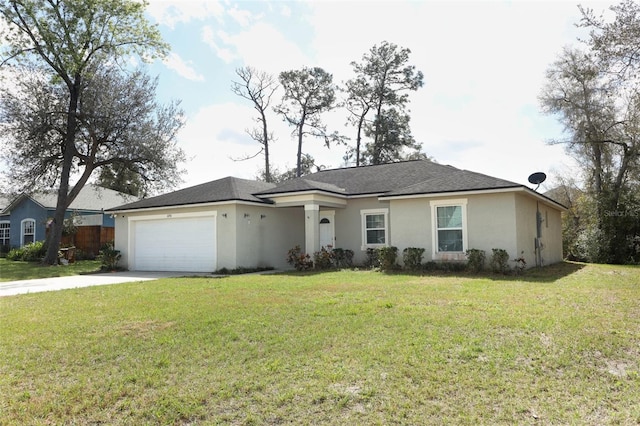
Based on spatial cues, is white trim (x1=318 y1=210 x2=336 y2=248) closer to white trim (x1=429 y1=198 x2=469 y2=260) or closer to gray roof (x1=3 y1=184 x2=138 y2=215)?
white trim (x1=429 y1=198 x2=469 y2=260)

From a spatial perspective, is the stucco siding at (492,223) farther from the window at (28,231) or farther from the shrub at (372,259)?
the window at (28,231)

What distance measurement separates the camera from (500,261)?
1349 cm

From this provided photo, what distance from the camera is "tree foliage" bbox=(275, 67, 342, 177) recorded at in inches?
1490

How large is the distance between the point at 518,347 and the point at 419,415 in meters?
2.21

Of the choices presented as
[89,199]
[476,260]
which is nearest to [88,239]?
[89,199]

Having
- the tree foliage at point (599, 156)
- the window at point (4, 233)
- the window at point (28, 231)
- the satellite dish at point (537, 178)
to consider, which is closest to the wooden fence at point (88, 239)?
the window at point (28, 231)

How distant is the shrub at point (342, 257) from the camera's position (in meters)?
17.2

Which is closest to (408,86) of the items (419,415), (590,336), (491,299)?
(491,299)

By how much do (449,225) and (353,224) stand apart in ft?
14.4

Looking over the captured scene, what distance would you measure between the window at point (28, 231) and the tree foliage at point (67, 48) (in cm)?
679

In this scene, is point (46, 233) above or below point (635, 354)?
above

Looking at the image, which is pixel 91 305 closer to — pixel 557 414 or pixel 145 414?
pixel 145 414

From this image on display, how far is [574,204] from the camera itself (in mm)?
27516

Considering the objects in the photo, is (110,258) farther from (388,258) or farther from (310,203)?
(388,258)
